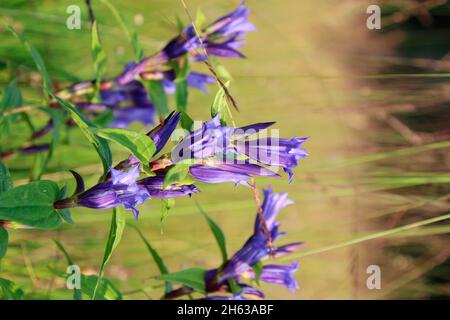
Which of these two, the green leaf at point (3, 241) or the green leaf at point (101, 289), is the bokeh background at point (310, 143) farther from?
the green leaf at point (3, 241)

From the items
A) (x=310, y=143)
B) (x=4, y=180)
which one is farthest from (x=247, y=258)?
(x=310, y=143)

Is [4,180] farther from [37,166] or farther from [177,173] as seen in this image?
[37,166]

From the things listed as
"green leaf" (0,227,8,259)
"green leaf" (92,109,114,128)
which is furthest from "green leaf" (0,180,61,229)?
"green leaf" (92,109,114,128)

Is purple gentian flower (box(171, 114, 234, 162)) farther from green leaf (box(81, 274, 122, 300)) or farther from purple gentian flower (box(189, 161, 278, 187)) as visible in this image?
green leaf (box(81, 274, 122, 300))

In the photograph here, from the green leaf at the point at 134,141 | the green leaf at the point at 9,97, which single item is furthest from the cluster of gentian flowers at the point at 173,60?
the green leaf at the point at 134,141
